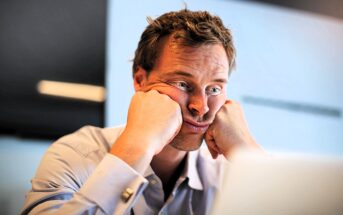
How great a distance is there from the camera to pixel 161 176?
1.31m

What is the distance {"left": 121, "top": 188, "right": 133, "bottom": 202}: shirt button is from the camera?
0.87m

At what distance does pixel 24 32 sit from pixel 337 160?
1.18 m

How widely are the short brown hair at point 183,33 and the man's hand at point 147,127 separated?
7.9 inches

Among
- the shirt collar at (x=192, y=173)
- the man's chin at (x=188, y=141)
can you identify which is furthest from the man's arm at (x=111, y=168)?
the shirt collar at (x=192, y=173)

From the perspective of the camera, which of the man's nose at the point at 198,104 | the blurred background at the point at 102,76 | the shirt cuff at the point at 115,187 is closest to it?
the shirt cuff at the point at 115,187

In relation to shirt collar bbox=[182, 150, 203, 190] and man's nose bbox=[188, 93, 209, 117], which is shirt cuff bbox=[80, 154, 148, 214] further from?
shirt collar bbox=[182, 150, 203, 190]

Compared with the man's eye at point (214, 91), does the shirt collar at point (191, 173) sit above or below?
below

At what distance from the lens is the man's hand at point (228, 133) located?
3.76ft

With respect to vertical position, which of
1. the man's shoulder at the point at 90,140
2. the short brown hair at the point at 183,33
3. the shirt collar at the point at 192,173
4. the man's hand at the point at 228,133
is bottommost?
the shirt collar at the point at 192,173

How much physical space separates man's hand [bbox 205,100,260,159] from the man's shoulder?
275 mm

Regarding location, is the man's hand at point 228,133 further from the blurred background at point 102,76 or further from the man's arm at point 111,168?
the blurred background at point 102,76

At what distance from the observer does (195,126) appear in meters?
1.15

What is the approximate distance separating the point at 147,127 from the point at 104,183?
0.54ft

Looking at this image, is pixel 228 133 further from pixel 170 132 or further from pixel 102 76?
pixel 102 76
